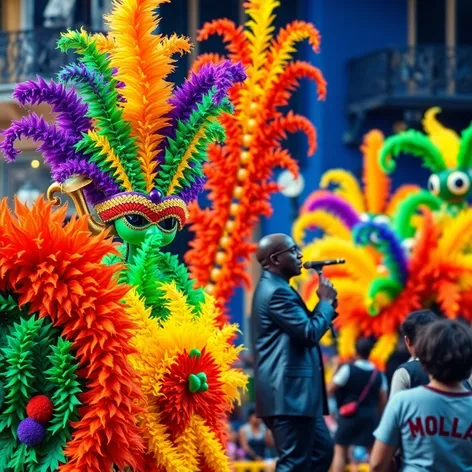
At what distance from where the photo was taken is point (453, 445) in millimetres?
4434

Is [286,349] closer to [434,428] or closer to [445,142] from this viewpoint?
[434,428]

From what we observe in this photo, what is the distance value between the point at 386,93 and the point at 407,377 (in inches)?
460

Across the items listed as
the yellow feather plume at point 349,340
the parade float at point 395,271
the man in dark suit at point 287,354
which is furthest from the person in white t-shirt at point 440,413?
the yellow feather plume at point 349,340

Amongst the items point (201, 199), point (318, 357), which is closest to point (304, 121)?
point (318, 357)

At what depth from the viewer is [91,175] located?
18.3 ft

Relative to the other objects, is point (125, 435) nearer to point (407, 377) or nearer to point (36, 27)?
point (407, 377)

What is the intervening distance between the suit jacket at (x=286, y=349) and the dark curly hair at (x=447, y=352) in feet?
6.72

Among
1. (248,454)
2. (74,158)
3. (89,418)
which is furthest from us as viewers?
(248,454)

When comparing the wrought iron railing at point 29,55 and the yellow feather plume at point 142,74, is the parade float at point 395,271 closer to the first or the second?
the yellow feather plume at point 142,74

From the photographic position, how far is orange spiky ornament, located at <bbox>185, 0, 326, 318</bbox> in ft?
24.2

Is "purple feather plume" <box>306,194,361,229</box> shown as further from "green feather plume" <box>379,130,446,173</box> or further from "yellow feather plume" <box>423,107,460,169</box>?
"yellow feather plume" <box>423,107,460,169</box>

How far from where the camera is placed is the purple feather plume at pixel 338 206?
10.9 m

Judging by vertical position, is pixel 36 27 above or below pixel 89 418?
above

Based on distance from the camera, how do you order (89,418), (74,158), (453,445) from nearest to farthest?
(453,445), (89,418), (74,158)
